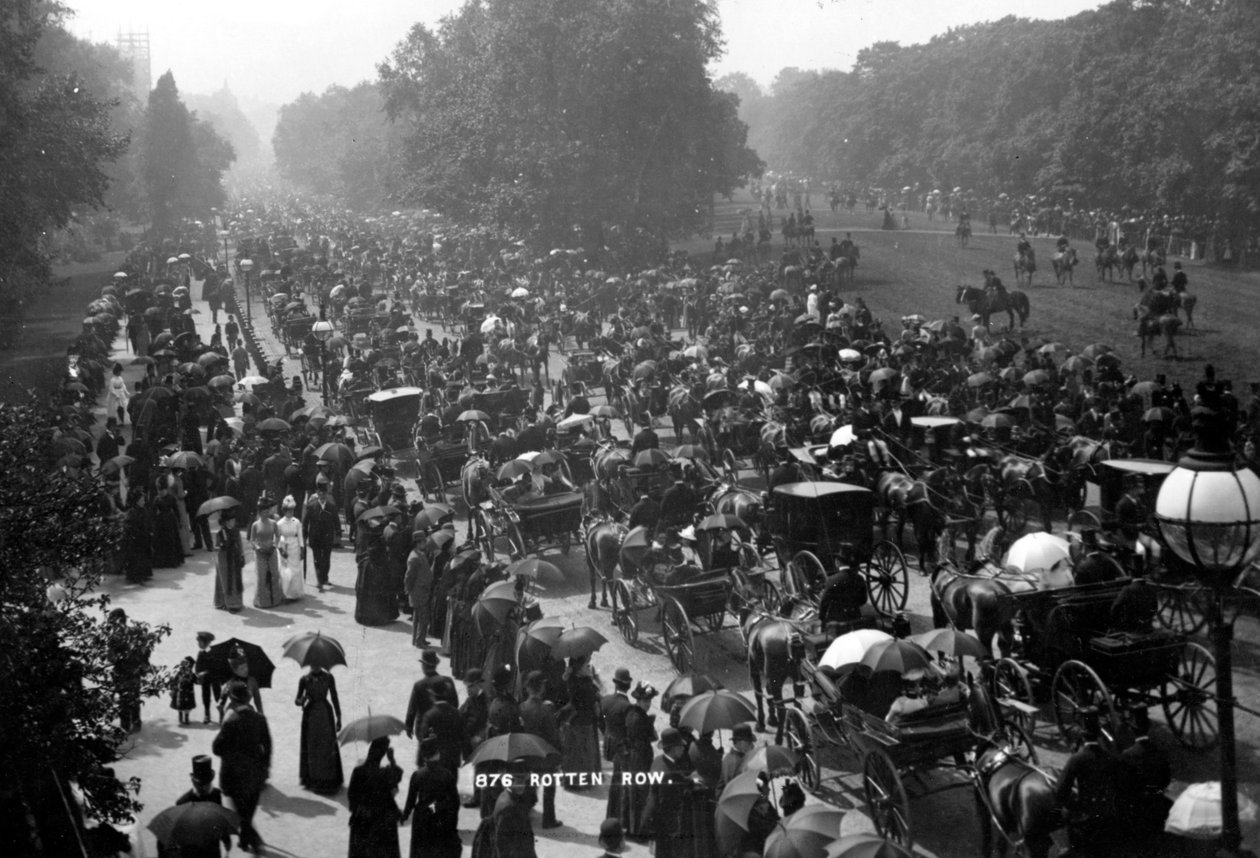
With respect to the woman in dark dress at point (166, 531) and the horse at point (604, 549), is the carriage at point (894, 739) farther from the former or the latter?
the woman in dark dress at point (166, 531)

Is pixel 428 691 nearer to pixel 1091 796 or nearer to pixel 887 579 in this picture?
pixel 887 579

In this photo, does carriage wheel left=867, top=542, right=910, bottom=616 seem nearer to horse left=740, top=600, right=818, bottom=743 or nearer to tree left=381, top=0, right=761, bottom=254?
horse left=740, top=600, right=818, bottom=743

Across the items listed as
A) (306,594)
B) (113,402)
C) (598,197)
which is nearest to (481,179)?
(598,197)

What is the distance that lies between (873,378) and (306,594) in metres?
11.0

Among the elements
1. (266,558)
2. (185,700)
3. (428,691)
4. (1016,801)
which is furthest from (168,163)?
(1016,801)

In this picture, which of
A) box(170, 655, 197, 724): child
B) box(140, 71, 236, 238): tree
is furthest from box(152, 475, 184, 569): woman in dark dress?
box(140, 71, 236, 238): tree

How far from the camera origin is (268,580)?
1869 centimetres

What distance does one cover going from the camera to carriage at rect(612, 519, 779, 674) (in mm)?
15000

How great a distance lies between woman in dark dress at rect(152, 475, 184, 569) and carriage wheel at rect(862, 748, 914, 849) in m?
13.3

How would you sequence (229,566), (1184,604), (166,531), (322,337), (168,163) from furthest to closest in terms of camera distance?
1. (168,163)
2. (322,337)
3. (166,531)
4. (229,566)
5. (1184,604)

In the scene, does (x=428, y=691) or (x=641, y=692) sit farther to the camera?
(x=428, y=691)

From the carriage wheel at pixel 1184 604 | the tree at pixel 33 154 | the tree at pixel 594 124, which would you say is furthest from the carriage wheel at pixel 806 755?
the tree at pixel 594 124

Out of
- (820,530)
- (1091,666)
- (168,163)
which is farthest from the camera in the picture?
(168,163)

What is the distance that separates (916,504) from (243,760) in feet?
31.9
